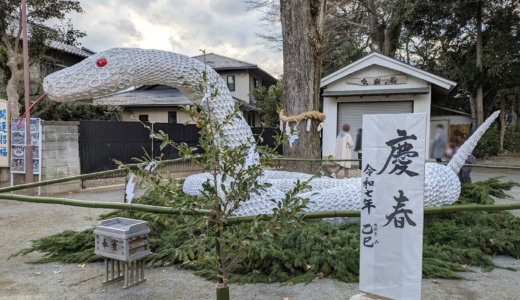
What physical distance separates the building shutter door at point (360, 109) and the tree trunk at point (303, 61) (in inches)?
244

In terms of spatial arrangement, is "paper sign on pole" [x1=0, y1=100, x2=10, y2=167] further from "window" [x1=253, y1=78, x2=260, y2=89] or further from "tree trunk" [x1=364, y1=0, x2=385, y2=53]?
"tree trunk" [x1=364, y1=0, x2=385, y2=53]

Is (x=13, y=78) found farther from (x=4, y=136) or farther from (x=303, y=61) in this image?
(x=303, y=61)

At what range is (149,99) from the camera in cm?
1672

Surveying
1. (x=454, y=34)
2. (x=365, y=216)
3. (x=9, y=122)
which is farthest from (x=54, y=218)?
(x=454, y=34)

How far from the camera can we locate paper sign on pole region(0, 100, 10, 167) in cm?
688

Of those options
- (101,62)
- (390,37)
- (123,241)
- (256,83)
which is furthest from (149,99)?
(123,241)

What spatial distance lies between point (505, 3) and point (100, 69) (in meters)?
15.8

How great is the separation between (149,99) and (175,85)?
14414 millimetres

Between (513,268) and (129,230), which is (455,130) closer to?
(513,268)

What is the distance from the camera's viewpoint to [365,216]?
2014mm

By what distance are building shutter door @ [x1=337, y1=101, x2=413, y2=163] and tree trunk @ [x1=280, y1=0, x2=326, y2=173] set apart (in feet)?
20.3

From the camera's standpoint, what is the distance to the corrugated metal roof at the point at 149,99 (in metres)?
15.7

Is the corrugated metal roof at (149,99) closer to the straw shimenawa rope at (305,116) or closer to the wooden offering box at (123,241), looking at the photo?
the straw shimenawa rope at (305,116)

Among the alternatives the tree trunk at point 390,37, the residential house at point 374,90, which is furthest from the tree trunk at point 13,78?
the tree trunk at point 390,37
